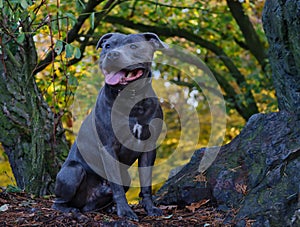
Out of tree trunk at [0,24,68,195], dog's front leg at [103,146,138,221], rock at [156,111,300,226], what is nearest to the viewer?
rock at [156,111,300,226]

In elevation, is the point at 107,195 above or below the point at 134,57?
below

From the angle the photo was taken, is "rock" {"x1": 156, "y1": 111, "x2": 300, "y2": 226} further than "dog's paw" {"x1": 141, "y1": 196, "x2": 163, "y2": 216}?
No

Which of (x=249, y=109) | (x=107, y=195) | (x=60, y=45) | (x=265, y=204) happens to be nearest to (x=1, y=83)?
(x=60, y=45)

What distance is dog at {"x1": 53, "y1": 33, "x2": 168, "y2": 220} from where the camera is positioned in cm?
452

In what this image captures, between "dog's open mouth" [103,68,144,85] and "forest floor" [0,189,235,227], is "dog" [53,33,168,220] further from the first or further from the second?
"forest floor" [0,189,235,227]

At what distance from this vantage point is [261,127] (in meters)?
5.08

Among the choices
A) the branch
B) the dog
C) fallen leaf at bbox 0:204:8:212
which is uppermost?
the branch

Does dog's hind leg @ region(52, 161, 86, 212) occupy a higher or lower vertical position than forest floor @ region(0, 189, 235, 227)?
higher

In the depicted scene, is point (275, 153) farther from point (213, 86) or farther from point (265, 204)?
point (213, 86)

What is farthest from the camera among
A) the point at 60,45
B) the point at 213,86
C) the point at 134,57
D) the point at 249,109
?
the point at 213,86

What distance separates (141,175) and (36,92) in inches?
95.7

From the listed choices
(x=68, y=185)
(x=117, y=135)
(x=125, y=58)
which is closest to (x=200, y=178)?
(x=117, y=135)

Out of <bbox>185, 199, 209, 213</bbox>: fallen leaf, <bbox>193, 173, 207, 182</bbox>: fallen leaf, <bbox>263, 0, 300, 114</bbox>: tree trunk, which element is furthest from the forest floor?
<bbox>263, 0, 300, 114</bbox>: tree trunk

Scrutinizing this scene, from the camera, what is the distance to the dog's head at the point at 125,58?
174 inches
